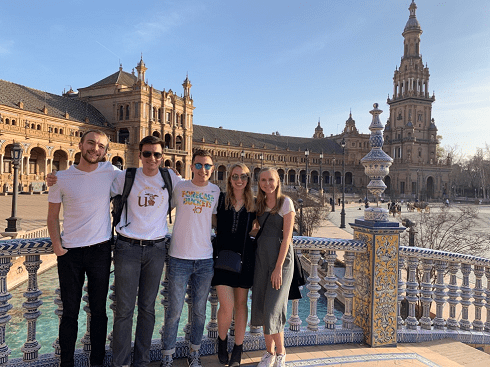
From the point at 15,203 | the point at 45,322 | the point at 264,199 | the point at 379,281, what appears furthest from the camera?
the point at 15,203

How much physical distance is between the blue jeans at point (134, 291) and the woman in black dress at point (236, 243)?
647mm

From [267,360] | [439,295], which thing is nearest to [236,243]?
[267,360]

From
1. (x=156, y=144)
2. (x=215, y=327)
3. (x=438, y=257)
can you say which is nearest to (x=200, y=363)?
(x=215, y=327)

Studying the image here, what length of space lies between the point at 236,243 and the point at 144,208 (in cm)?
98

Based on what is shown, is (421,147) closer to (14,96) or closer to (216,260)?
(14,96)

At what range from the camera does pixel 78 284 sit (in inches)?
120

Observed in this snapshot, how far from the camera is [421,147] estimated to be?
82000 millimetres

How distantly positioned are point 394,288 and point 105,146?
12.7 ft

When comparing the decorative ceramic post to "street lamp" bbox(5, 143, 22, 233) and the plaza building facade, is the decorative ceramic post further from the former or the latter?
the plaza building facade

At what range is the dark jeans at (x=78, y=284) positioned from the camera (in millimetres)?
2988

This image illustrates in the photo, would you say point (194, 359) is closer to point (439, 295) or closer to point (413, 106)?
point (439, 295)

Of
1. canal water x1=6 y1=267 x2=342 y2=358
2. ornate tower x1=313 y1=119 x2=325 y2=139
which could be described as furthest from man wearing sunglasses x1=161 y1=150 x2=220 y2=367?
ornate tower x1=313 y1=119 x2=325 y2=139

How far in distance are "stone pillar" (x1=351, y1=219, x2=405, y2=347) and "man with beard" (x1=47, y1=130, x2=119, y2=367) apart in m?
3.12

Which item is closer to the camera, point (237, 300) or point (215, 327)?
point (237, 300)
